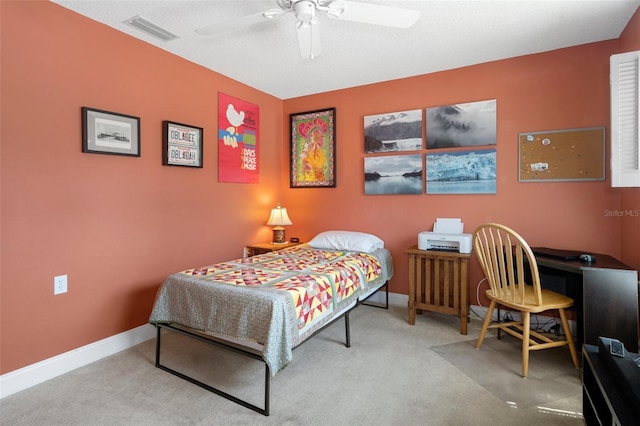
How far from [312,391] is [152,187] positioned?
2023 millimetres

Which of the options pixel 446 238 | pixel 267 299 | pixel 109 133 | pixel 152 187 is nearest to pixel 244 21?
pixel 109 133

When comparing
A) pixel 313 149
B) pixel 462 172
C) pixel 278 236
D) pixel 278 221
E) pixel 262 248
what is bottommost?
pixel 262 248

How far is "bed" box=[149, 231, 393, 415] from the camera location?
170cm

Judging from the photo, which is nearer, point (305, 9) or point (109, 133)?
point (305, 9)

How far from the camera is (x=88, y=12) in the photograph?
2.19 meters

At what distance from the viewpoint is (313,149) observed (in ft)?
13.0

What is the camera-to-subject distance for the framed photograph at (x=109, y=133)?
7.34 ft

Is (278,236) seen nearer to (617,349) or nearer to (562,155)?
(562,155)

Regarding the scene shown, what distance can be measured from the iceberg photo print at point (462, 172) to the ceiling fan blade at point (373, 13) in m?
1.61

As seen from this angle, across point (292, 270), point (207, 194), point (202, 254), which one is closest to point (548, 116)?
point (292, 270)

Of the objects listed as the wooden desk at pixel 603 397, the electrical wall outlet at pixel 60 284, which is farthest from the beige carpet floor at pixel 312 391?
the electrical wall outlet at pixel 60 284

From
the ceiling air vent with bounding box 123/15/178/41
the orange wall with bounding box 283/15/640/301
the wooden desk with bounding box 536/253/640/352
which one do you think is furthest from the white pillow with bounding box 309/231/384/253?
the ceiling air vent with bounding box 123/15/178/41

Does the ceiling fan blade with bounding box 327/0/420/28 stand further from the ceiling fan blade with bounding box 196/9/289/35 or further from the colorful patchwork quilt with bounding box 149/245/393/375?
the colorful patchwork quilt with bounding box 149/245/393/375

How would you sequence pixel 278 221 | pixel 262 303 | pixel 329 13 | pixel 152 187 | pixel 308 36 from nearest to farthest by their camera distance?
1. pixel 262 303
2. pixel 329 13
3. pixel 308 36
4. pixel 152 187
5. pixel 278 221
